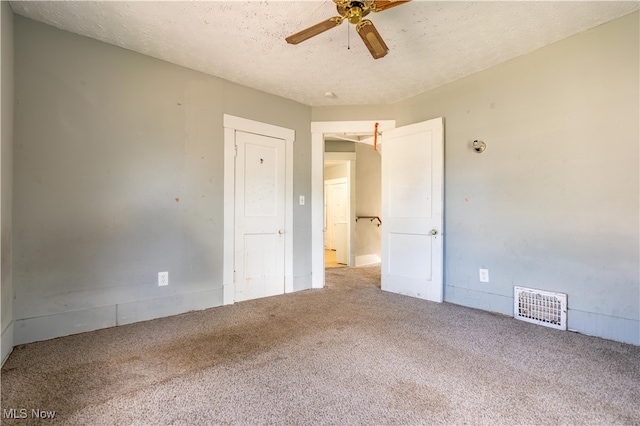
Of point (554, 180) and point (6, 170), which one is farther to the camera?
point (554, 180)

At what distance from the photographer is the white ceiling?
2115 mm

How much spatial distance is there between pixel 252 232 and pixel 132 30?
210 cm

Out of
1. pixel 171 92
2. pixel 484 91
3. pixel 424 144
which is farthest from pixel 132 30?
pixel 484 91

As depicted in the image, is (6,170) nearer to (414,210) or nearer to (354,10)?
(354,10)

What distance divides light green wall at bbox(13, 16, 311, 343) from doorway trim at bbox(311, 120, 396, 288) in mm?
1142

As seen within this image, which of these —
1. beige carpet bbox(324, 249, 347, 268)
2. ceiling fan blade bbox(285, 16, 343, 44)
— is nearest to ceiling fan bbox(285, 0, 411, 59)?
ceiling fan blade bbox(285, 16, 343, 44)

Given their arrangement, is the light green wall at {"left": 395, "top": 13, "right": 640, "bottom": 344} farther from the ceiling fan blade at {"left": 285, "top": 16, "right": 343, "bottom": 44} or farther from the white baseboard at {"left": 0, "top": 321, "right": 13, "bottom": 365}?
the white baseboard at {"left": 0, "top": 321, "right": 13, "bottom": 365}

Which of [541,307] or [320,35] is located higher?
[320,35]

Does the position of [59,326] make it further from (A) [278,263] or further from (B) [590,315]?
(B) [590,315]

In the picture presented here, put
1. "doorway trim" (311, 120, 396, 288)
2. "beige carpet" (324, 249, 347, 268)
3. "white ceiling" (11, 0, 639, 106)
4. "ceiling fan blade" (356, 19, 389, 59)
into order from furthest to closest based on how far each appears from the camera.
→ 1. "beige carpet" (324, 249, 347, 268)
2. "doorway trim" (311, 120, 396, 288)
3. "white ceiling" (11, 0, 639, 106)
4. "ceiling fan blade" (356, 19, 389, 59)

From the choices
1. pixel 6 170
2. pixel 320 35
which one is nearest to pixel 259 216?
pixel 320 35

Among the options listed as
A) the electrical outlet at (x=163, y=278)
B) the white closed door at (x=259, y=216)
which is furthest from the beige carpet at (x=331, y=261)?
the electrical outlet at (x=163, y=278)

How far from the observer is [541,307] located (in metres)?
2.64

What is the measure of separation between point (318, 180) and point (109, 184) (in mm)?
2272
